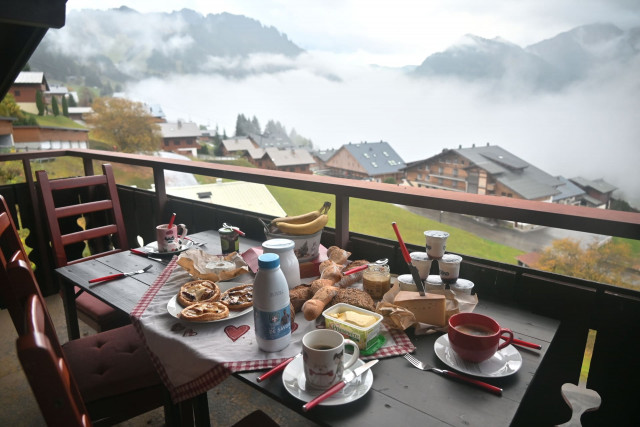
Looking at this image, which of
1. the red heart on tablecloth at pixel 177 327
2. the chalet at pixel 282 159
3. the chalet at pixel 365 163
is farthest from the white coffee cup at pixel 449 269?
the chalet at pixel 282 159

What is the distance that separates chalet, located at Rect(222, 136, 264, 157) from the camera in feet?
63.2

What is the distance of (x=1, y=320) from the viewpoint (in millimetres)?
2594

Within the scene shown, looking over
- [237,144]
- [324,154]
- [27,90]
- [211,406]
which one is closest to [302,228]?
Answer: [211,406]

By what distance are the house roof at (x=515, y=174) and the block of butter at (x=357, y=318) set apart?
15795 millimetres

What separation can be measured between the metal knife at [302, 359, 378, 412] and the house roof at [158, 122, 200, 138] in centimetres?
2182

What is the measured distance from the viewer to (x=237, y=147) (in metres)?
19.6

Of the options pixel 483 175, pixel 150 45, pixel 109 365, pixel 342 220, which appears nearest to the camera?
pixel 109 365

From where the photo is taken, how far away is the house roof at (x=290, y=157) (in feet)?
57.6

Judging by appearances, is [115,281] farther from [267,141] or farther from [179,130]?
[179,130]

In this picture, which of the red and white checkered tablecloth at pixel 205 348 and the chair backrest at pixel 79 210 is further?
the chair backrest at pixel 79 210

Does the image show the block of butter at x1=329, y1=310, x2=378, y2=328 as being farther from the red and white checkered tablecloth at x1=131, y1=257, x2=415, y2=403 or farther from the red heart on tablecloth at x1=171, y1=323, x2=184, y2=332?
the red heart on tablecloth at x1=171, y1=323, x2=184, y2=332

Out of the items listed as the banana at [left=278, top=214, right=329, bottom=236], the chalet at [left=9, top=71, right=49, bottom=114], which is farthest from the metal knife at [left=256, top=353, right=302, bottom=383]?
the chalet at [left=9, top=71, right=49, bottom=114]

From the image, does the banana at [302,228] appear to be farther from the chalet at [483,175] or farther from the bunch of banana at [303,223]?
the chalet at [483,175]

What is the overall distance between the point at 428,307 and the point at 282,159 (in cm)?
1752
